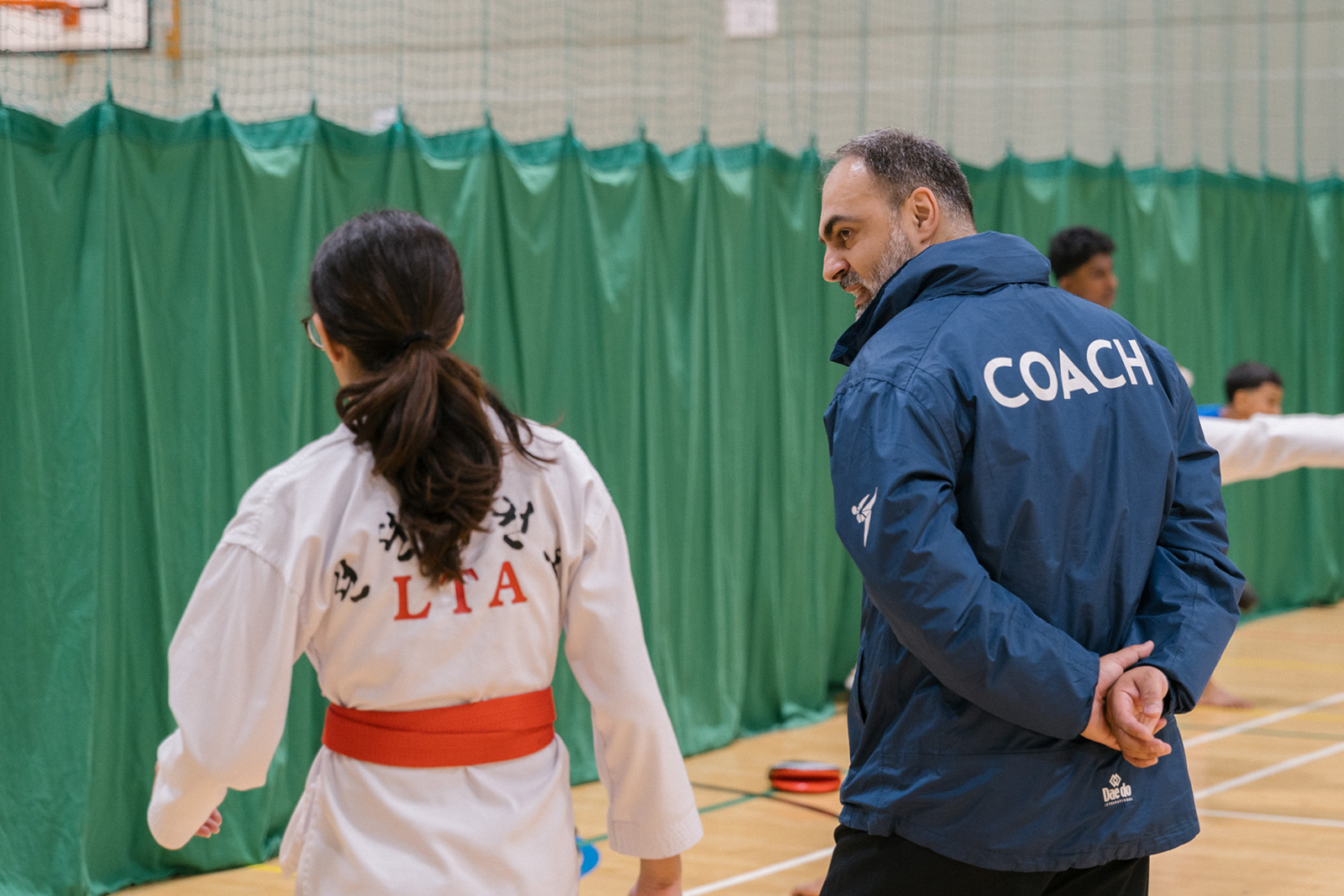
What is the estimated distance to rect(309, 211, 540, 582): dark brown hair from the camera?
1604 millimetres

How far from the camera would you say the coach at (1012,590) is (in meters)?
1.70

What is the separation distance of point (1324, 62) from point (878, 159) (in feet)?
26.9

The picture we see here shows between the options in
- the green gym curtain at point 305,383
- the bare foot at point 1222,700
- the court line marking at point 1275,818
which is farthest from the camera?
the bare foot at point 1222,700

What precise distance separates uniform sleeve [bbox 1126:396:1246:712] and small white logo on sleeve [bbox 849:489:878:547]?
39cm

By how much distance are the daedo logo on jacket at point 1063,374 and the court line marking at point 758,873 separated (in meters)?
2.25

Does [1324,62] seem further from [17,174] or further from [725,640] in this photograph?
[17,174]

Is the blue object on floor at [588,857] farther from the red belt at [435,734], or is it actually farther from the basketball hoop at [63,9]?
the basketball hoop at [63,9]

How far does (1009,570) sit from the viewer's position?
1.77 m

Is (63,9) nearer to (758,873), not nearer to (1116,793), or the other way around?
(758,873)

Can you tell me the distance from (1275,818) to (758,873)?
5.46 ft

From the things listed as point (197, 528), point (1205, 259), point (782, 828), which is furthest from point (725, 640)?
point (1205, 259)

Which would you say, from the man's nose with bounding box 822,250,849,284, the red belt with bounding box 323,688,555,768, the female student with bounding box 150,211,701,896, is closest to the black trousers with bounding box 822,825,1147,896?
the female student with bounding box 150,211,701,896

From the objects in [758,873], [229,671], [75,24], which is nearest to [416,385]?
[229,671]

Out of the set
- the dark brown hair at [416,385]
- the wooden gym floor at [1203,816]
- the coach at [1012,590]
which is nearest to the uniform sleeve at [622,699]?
the dark brown hair at [416,385]
